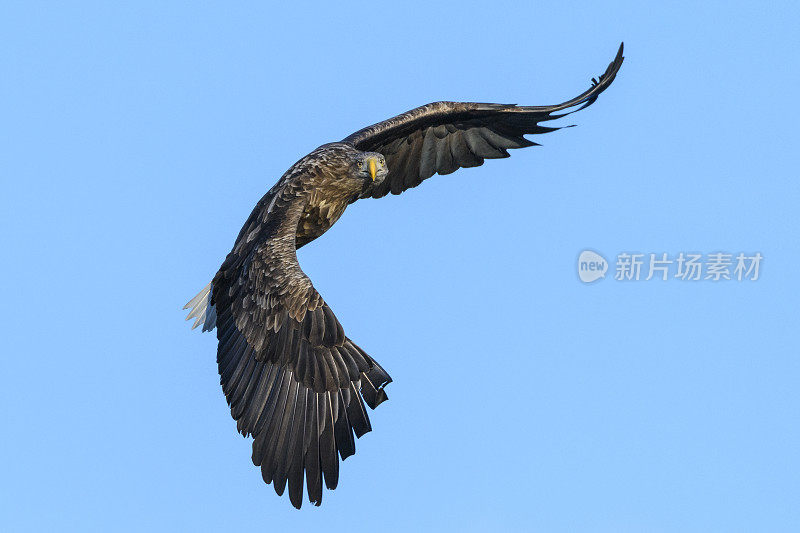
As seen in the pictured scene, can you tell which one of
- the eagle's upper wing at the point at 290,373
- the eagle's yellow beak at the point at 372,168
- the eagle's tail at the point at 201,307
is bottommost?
the eagle's upper wing at the point at 290,373

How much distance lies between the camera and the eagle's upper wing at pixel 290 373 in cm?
898

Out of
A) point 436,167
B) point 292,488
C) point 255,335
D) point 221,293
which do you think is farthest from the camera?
point 436,167

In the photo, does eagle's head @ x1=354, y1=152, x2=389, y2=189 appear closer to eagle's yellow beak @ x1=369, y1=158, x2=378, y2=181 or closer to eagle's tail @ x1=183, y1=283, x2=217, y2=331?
eagle's yellow beak @ x1=369, y1=158, x2=378, y2=181

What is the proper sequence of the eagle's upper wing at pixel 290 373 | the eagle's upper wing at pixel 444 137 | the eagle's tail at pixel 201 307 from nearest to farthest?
the eagle's upper wing at pixel 290 373 < the eagle's tail at pixel 201 307 < the eagle's upper wing at pixel 444 137

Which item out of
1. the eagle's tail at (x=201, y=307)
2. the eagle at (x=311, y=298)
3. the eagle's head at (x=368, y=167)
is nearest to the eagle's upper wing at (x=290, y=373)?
the eagle at (x=311, y=298)

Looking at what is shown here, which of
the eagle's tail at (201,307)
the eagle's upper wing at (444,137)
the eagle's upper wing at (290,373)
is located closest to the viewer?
the eagle's upper wing at (290,373)

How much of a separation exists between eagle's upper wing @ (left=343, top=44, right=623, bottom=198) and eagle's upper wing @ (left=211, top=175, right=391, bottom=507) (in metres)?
2.10

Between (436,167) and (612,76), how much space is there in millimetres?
2041

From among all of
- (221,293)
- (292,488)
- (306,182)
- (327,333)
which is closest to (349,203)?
(306,182)

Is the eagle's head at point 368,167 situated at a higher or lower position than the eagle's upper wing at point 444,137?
lower

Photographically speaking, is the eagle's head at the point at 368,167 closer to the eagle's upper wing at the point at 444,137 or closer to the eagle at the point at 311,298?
the eagle at the point at 311,298

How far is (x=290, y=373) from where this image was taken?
9.31 metres

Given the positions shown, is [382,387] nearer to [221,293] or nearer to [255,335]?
[255,335]

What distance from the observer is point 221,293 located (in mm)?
10461
